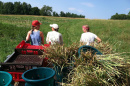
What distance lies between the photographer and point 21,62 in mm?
3051

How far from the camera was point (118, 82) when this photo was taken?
7.86 feet

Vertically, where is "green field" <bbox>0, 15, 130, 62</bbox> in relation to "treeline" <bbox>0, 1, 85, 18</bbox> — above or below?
below

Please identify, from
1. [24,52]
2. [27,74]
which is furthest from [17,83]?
[24,52]

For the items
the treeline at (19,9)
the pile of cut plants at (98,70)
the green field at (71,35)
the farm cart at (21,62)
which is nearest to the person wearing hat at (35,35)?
the farm cart at (21,62)

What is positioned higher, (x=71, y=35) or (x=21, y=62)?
(x=21, y=62)

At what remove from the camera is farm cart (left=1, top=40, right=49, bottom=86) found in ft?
8.82

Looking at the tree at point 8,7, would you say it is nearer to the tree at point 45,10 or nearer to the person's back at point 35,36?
the tree at point 45,10

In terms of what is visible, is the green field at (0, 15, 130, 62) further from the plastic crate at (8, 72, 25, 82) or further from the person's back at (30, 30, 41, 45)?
the plastic crate at (8, 72, 25, 82)

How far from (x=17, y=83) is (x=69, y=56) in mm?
1209

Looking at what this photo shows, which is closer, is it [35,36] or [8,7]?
[35,36]

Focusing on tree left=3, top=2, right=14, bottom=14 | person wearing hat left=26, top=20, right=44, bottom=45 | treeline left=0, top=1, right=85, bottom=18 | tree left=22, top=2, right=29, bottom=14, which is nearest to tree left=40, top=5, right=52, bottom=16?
treeline left=0, top=1, right=85, bottom=18

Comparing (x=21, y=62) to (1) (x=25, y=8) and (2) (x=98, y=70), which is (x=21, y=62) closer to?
(2) (x=98, y=70)

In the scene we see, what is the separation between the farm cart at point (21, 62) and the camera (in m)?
2.69

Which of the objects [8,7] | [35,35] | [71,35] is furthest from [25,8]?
[35,35]
